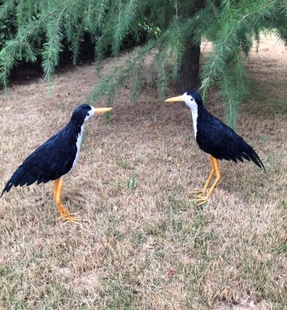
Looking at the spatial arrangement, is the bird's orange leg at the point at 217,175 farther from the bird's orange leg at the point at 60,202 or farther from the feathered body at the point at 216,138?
the bird's orange leg at the point at 60,202

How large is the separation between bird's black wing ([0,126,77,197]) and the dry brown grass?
13.9 inches

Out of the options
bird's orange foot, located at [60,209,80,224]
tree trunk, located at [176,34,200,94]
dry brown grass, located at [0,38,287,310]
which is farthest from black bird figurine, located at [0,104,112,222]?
tree trunk, located at [176,34,200,94]

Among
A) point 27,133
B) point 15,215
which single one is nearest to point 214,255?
point 15,215

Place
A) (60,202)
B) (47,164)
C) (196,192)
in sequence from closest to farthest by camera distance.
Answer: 1. (47,164)
2. (60,202)
3. (196,192)

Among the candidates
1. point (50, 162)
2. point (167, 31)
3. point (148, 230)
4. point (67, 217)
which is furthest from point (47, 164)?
point (167, 31)

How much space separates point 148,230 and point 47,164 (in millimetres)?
780

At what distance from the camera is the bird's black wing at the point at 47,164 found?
8.29 ft

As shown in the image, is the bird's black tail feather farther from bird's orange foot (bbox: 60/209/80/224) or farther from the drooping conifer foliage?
the drooping conifer foliage

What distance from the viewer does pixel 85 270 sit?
229 cm

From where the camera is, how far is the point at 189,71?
16.7 feet

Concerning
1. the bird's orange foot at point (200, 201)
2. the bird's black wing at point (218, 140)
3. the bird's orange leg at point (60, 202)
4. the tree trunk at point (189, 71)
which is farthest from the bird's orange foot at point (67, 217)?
the tree trunk at point (189, 71)

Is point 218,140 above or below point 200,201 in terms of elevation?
above

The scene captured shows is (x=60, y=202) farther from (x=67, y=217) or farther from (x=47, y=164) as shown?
(x=47, y=164)

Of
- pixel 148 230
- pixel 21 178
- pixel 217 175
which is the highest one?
pixel 21 178
